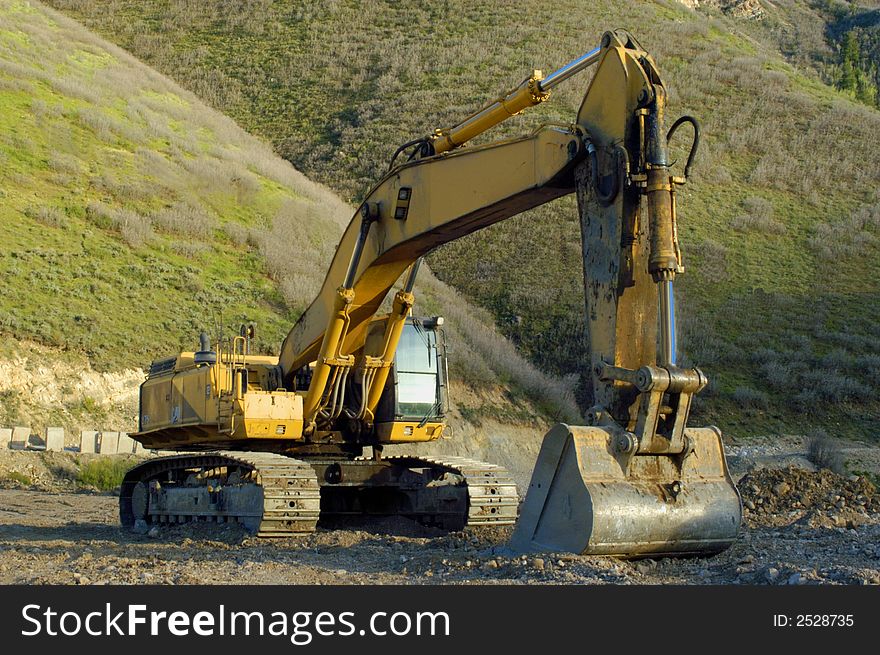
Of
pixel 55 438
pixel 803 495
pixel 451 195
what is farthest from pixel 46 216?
pixel 803 495

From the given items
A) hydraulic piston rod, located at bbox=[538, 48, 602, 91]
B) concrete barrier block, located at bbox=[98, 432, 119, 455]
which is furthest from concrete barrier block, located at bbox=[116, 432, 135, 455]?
hydraulic piston rod, located at bbox=[538, 48, 602, 91]

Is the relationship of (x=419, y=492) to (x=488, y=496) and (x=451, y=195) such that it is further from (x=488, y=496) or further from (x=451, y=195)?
(x=451, y=195)

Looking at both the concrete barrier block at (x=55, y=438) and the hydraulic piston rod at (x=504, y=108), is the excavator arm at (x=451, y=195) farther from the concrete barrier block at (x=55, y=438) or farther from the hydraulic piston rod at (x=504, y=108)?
the concrete barrier block at (x=55, y=438)

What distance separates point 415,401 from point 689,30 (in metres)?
51.6

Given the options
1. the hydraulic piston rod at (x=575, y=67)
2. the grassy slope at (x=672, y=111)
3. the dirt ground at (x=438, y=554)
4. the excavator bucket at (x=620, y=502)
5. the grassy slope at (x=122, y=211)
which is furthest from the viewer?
the grassy slope at (x=672, y=111)

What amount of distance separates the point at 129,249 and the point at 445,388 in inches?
780

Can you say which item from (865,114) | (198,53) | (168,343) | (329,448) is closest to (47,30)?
(198,53)

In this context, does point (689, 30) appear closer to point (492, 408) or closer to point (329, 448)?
point (492, 408)

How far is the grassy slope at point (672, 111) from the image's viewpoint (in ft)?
123

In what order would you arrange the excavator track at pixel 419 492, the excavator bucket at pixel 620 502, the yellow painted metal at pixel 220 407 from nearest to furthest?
1. the excavator bucket at pixel 620 502
2. the yellow painted metal at pixel 220 407
3. the excavator track at pixel 419 492

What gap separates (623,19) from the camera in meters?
Answer: 63.1

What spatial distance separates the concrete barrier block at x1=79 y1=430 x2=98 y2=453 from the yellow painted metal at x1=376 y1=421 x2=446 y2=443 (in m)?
11.1

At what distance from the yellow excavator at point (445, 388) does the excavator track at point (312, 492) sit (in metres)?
0.03

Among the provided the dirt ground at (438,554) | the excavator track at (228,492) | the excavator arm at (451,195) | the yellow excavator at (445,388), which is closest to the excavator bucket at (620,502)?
the yellow excavator at (445,388)
